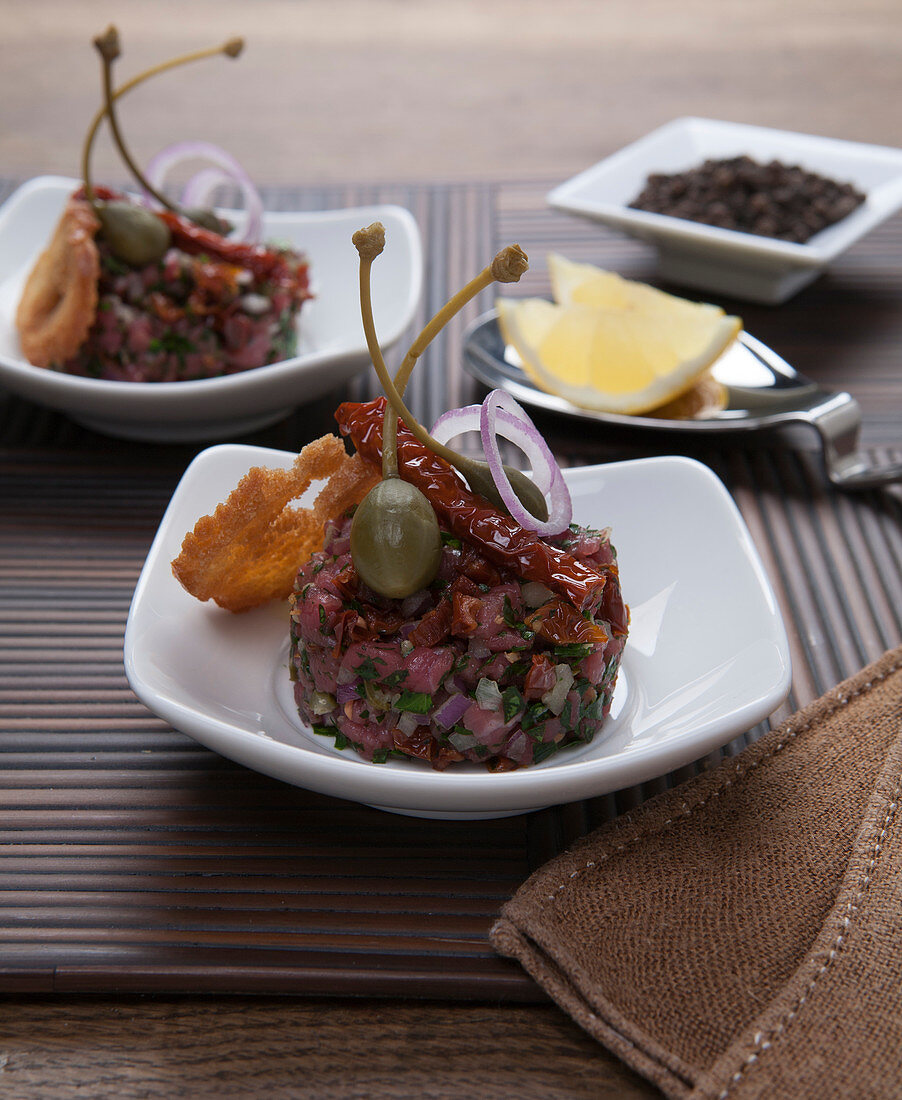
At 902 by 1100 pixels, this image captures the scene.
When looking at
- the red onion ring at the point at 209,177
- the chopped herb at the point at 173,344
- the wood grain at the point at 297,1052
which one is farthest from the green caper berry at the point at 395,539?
the red onion ring at the point at 209,177

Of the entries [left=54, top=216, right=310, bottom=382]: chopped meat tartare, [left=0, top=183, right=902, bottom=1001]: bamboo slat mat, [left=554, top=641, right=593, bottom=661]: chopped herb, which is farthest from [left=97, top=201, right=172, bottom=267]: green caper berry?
[left=554, top=641, right=593, bottom=661]: chopped herb

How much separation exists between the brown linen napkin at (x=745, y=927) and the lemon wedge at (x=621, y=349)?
1.04m

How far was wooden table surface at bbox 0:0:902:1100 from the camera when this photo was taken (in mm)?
1382

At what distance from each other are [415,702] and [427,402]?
1365mm

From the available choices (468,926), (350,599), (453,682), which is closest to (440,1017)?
(468,926)

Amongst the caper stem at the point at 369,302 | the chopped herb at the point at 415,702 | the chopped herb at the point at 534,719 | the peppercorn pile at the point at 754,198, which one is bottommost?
the chopped herb at the point at 534,719

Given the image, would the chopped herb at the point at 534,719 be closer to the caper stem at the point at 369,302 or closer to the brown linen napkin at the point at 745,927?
the brown linen napkin at the point at 745,927

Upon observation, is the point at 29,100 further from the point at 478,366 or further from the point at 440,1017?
the point at 440,1017

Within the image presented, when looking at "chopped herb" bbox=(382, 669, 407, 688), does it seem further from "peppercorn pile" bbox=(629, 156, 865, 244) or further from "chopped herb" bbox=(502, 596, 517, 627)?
"peppercorn pile" bbox=(629, 156, 865, 244)

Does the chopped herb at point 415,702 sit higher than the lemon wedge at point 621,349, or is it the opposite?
the lemon wedge at point 621,349

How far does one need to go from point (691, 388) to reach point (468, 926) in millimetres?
1559

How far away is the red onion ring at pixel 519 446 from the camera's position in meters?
1.56

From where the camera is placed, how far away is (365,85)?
5.19 m

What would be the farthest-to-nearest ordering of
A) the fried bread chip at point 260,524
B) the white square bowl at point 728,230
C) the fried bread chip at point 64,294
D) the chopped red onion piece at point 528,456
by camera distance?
the white square bowl at point 728,230, the fried bread chip at point 64,294, the fried bread chip at point 260,524, the chopped red onion piece at point 528,456
